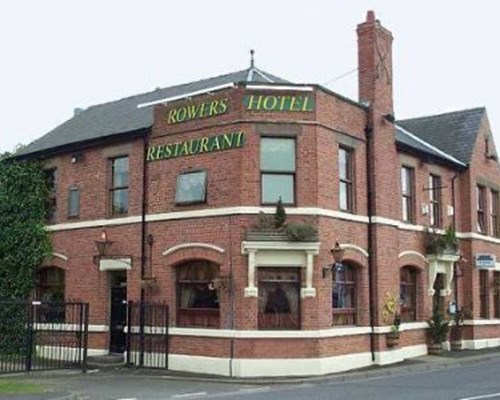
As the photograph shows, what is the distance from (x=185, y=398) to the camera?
50.8 feet

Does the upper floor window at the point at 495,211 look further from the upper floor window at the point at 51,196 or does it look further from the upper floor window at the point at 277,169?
the upper floor window at the point at 51,196

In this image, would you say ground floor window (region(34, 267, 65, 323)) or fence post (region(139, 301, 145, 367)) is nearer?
fence post (region(139, 301, 145, 367))

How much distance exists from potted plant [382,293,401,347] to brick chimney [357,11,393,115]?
5.66 meters

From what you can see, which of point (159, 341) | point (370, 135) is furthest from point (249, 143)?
point (159, 341)

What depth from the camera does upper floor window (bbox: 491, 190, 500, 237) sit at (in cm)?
3000

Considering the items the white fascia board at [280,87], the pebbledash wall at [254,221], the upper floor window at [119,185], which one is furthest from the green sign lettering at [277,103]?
the upper floor window at [119,185]

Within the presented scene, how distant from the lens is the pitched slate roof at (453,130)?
28.8 metres

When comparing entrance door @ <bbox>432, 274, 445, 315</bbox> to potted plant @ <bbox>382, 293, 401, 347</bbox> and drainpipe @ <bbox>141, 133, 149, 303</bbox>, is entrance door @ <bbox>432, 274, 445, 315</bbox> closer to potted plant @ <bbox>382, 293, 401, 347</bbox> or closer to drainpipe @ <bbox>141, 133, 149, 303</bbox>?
potted plant @ <bbox>382, 293, 401, 347</bbox>

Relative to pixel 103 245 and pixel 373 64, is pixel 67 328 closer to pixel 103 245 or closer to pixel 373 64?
pixel 103 245

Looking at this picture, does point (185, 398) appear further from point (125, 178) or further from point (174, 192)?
point (125, 178)

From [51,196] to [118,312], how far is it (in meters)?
5.16

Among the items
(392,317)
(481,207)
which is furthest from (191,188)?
(481,207)

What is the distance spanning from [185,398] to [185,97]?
8.87m

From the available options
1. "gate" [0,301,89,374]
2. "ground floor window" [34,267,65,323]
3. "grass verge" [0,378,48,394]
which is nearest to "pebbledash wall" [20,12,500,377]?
"ground floor window" [34,267,65,323]
